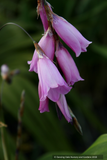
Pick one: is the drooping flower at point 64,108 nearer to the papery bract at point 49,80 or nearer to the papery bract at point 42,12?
the papery bract at point 49,80

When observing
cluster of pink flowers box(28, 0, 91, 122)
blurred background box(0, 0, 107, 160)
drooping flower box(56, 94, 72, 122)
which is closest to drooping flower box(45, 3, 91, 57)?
cluster of pink flowers box(28, 0, 91, 122)

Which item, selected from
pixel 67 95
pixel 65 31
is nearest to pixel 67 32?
pixel 65 31

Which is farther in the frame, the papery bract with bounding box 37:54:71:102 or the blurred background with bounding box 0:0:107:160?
the blurred background with bounding box 0:0:107:160

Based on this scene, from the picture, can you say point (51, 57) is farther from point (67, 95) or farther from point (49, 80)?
point (67, 95)

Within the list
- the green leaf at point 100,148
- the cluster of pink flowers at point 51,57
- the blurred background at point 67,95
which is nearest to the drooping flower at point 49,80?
the cluster of pink flowers at point 51,57

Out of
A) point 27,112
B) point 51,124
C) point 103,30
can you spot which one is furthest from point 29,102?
point 103,30

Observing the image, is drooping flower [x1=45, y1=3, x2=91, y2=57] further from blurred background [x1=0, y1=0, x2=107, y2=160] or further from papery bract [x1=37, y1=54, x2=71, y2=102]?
blurred background [x1=0, y1=0, x2=107, y2=160]

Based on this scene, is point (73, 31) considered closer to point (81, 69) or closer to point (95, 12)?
point (95, 12)
